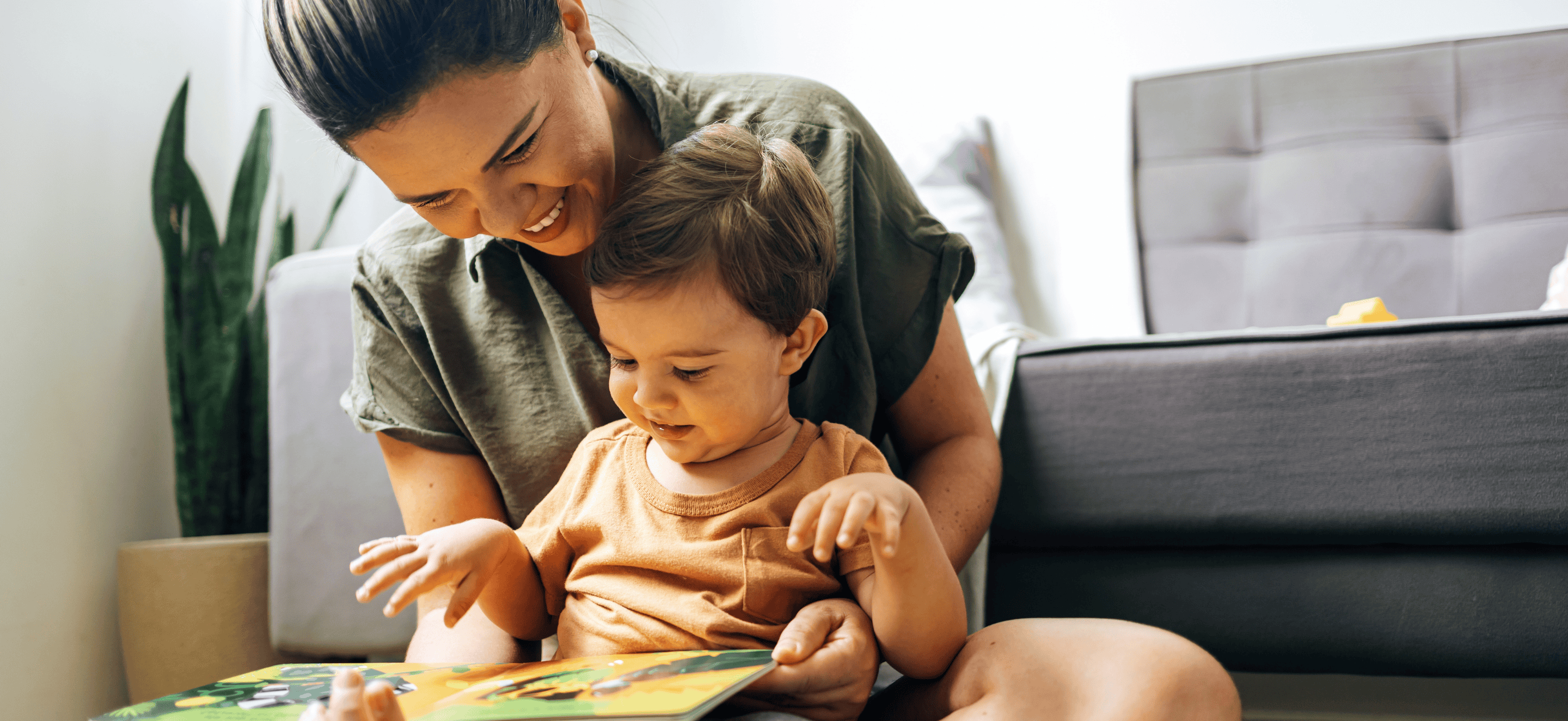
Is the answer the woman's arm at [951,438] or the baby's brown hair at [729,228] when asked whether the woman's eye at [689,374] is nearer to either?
the baby's brown hair at [729,228]

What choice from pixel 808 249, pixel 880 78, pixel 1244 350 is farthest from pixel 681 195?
pixel 880 78

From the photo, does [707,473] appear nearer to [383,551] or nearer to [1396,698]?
[383,551]

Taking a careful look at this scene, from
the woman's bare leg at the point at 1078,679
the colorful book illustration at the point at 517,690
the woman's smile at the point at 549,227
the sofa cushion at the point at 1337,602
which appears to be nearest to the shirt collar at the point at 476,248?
the woman's smile at the point at 549,227

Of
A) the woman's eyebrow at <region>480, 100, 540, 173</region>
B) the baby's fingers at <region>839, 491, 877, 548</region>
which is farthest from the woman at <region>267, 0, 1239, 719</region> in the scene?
the baby's fingers at <region>839, 491, 877, 548</region>

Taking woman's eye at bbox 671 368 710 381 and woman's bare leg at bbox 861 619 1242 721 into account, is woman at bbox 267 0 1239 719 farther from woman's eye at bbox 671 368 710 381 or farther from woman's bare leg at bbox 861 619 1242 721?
woman's eye at bbox 671 368 710 381

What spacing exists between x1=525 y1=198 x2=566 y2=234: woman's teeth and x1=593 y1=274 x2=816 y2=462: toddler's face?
75 millimetres

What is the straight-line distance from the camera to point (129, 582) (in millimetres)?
1133

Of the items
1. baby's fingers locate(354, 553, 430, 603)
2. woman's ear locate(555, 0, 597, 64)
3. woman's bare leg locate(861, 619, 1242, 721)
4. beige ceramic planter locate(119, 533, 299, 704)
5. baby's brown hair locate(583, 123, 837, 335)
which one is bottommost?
beige ceramic planter locate(119, 533, 299, 704)

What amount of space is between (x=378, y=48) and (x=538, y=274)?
0.24 meters

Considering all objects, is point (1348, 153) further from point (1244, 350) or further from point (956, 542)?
point (956, 542)

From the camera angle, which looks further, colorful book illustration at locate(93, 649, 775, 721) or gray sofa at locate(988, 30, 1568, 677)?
gray sofa at locate(988, 30, 1568, 677)

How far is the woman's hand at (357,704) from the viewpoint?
42cm

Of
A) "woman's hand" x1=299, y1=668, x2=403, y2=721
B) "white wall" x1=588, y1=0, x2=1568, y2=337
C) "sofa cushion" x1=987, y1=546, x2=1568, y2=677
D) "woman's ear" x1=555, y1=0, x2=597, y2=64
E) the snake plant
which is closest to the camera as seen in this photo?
"woman's hand" x1=299, y1=668, x2=403, y2=721

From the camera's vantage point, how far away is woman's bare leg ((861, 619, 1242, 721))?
492 mm
